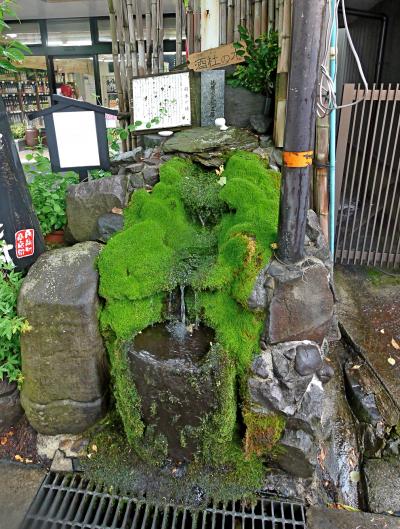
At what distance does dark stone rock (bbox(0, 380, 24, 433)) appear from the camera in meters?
3.74

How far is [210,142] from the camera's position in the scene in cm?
550

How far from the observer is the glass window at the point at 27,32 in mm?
11375

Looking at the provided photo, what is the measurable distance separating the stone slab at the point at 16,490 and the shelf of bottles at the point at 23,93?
11966 millimetres

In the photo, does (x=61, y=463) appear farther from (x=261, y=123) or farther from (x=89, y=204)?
(x=261, y=123)

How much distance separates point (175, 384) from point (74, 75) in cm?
1176

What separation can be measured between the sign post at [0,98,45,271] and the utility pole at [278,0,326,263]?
2447 mm

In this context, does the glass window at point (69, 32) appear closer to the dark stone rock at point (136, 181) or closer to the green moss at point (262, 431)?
the dark stone rock at point (136, 181)

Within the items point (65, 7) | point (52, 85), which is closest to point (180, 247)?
point (65, 7)

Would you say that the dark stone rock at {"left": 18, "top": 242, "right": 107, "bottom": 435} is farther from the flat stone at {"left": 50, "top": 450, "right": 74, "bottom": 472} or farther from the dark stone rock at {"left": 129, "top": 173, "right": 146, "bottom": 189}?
the dark stone rock at {"left": 129, "top": 173, "right": 146, "bottom": 189}

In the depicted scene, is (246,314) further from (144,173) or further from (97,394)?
(144,173)

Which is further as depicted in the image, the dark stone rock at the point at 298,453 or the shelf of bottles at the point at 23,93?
the shelf of bottles at the point at 23,93

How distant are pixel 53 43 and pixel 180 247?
34.6ft

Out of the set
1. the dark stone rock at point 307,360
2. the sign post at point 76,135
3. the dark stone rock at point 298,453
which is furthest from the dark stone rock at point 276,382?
the sign post at point 76,135

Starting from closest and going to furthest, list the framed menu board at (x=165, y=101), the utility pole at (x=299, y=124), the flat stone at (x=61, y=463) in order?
the utility pole at (x=299, y=124) < the flat stone at (x=61, y=463) < the framed menu board at (x=165, y=101)
